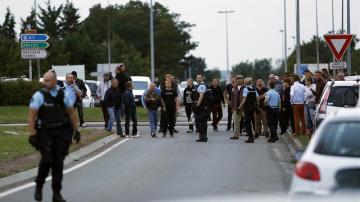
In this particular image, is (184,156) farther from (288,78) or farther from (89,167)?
(288,78)

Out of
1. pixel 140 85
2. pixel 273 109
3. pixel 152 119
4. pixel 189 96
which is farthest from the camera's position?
pixel 140 85

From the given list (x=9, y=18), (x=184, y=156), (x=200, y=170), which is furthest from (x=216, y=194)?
(x=9, y=18)

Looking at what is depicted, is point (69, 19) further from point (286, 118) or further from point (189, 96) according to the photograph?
point (286, 118)

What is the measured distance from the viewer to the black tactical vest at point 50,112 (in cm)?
1067

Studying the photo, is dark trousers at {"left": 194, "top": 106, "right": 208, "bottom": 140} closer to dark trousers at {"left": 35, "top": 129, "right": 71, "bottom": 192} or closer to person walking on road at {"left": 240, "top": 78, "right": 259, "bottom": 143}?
person walking on road at {"left": 240, "top": 78, "right": 259, "bottom": 143}

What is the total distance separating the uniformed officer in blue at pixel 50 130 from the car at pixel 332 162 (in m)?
4.02

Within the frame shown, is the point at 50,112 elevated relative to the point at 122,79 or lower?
lower

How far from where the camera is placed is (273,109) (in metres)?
21.3

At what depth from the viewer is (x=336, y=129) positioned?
7.63 metres

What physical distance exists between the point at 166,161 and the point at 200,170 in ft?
5.89

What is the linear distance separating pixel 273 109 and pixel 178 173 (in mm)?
7768

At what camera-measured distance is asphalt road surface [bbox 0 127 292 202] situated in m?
11.4

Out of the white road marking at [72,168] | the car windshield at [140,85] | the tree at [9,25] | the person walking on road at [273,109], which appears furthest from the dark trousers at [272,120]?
the tree at [9,25]

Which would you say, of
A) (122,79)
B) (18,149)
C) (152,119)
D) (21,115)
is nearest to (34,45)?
(21,115)
